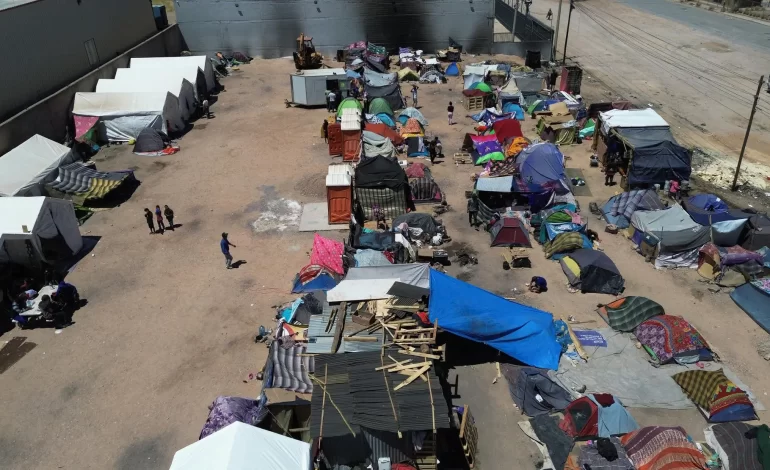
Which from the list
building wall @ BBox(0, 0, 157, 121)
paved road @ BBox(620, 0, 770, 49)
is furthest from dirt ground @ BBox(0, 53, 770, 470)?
paved road @ BBox(620, 0, 770, 49)

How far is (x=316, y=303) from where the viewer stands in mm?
17672

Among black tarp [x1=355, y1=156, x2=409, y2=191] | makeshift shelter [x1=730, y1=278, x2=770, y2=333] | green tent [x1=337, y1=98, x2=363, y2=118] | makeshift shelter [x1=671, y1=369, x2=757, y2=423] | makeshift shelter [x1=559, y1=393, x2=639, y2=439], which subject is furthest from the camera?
green tent [x1=337, y1=98, x2=363, y2=118]

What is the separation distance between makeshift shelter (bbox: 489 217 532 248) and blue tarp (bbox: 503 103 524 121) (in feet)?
46.7

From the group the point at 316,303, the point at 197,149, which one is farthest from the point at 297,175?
the point at 316,303

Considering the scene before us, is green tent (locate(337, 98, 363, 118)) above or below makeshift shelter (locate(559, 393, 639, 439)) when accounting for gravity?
above

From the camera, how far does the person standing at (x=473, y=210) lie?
77.8 feet

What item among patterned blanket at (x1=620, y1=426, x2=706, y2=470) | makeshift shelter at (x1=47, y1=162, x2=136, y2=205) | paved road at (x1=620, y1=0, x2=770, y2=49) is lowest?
patterned blanket at (x1=620, y1=426, x2=706, y2=470)

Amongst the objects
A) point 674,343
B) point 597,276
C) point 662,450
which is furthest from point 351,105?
point 662,450

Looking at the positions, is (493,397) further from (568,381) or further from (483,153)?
(483,153)

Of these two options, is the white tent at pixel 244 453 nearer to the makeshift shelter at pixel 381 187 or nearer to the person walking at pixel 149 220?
the makeshift shelter at pixel 381 187

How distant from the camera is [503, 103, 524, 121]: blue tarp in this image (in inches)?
1368

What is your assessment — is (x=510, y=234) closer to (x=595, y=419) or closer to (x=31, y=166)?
(x=595, y=419)

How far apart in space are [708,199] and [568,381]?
13025mm

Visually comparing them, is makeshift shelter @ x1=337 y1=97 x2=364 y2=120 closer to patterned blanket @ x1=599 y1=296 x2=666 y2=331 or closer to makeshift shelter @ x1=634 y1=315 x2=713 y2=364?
patterned blanket @ x1=599 y1=296 x2=666 y2=331
